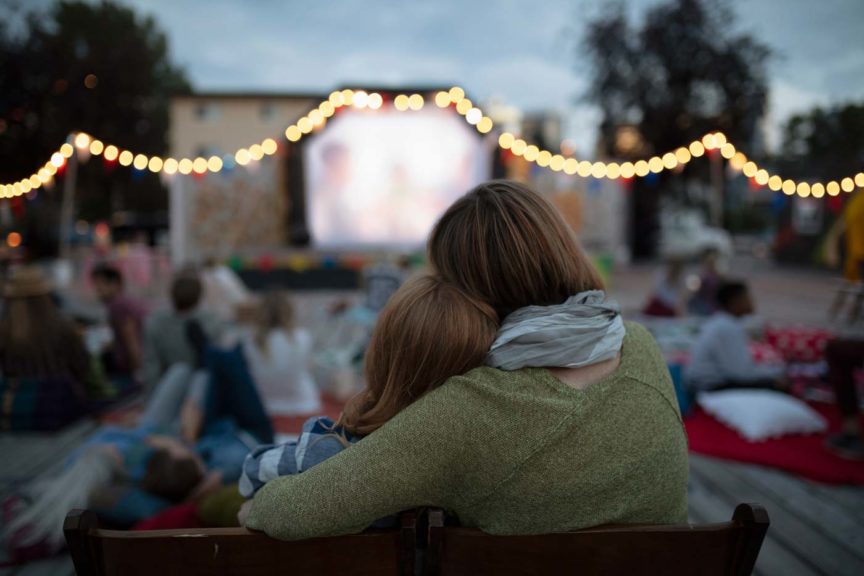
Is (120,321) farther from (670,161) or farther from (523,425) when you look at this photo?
(670,161)

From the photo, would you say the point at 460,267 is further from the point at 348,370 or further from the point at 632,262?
the point at 632,262

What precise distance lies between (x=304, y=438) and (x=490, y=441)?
43cm

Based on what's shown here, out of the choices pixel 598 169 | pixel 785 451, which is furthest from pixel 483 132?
pixel 785 451

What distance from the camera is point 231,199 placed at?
46.8ft

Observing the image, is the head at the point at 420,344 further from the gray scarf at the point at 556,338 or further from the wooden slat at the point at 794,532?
the wooden slat at the point at 794,532

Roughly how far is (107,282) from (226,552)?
14.8 feet

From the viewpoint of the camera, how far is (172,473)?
2.23m

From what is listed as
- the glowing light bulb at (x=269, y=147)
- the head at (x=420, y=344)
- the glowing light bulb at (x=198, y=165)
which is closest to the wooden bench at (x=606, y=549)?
the head at (x=420, y=344)

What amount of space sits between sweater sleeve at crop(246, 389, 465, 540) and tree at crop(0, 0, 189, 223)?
7202mm

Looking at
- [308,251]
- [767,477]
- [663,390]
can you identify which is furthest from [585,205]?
[663,390]

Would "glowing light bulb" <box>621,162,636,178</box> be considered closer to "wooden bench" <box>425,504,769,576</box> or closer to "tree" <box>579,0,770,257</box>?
"wooden bench" <box>425,504,769,576</box>

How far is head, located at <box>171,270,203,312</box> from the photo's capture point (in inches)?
147

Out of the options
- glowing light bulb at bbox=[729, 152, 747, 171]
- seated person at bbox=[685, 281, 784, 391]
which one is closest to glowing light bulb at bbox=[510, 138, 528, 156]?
glowing light bulb at bbox=[729, 152, 747, 171]

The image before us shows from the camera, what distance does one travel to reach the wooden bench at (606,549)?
3.54 ft
